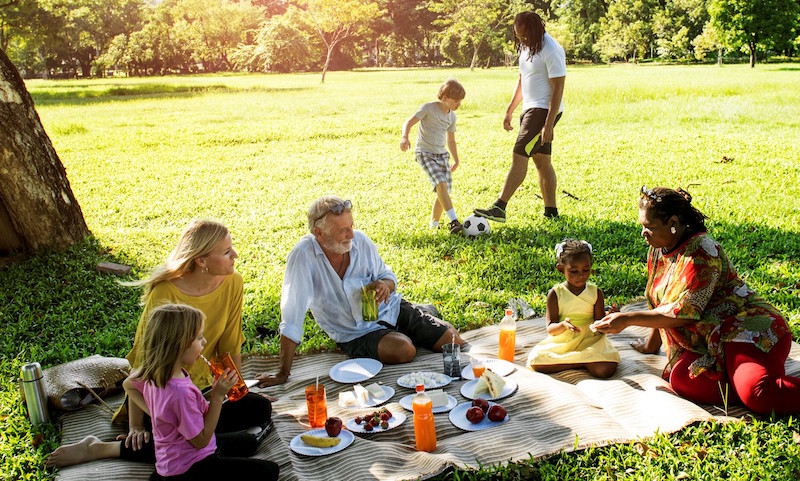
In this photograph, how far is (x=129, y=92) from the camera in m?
31.5

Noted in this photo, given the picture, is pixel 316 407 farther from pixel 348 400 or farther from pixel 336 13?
pixel 336 13

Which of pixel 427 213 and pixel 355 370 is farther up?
pixel 427 213

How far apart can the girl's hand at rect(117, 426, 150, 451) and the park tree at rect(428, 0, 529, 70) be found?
45.8 m

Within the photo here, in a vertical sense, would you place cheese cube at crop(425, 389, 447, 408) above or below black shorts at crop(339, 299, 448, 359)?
below

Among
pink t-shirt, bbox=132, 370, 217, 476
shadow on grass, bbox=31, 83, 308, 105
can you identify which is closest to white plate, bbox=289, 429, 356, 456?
pink t-shirt, bbox=132, 370, 217, 476

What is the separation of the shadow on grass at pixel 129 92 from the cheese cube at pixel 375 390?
27040mm

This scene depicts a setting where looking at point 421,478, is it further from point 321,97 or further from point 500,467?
point 321,97

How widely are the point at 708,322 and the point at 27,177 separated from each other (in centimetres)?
675

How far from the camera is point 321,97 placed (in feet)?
90.4

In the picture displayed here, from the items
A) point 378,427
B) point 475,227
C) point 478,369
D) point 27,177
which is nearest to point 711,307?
point 478,369

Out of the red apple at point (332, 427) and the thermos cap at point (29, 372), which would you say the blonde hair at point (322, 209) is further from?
the thermos cap at point (29, 372)

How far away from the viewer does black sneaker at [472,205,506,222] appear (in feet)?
26.6

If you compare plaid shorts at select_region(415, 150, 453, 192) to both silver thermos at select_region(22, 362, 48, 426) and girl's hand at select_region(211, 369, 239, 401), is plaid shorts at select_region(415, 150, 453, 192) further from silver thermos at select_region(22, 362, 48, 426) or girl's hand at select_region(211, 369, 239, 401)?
girl's hand at select_region(211, 369, 239, 401)

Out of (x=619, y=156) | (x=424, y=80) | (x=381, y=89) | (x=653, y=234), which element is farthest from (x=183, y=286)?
(x=424, y=80)
